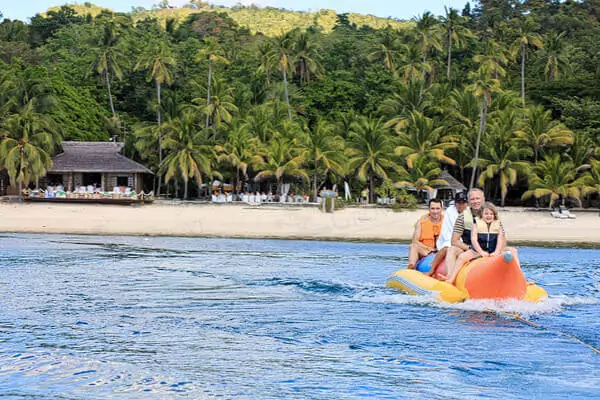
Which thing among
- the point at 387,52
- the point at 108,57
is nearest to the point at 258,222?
the point at 108,57

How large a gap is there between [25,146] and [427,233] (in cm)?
2901

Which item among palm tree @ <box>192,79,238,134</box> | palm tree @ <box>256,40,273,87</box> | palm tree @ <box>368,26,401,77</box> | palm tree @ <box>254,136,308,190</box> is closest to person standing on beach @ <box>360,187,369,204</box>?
palm tree @ <box>254,136,308,190</box>

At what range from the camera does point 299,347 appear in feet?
29.9

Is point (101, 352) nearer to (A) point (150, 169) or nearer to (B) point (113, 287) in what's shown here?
(B) point (113, 287)

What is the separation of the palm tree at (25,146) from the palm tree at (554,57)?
107 feet

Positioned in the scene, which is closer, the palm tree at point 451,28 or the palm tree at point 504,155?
the palm tree at point 504,155

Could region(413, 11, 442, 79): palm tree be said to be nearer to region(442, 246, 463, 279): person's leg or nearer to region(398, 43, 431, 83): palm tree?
region(398, 43, 431, 83): palm tree

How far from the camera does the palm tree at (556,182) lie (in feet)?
121

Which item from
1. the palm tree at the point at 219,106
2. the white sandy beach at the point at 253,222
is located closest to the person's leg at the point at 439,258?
the white sandy beach at the point at 253,222

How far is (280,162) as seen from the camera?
40.0m

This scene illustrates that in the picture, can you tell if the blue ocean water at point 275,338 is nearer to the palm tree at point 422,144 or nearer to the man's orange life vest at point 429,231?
the man's orange life vest at point 429,231

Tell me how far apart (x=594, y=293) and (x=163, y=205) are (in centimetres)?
2454

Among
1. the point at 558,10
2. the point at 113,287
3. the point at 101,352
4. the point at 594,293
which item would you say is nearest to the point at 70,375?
the point at 101,352

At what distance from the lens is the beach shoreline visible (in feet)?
99.7
